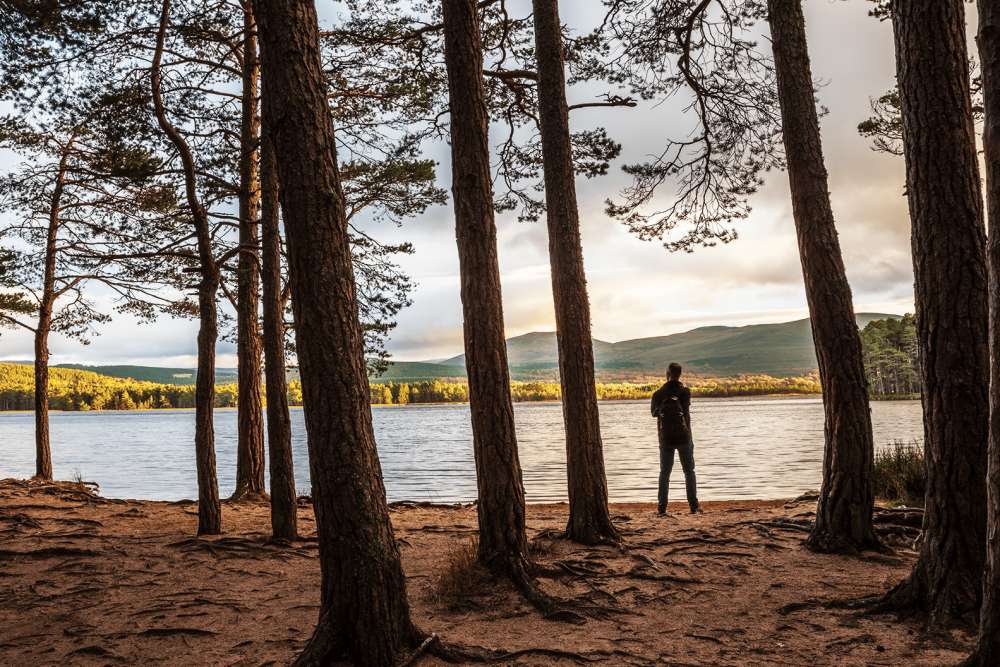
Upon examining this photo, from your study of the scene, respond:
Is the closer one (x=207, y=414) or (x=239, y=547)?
(x=239, y=547)

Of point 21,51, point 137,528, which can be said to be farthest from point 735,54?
point 137,528

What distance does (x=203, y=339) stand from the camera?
26.6 ft

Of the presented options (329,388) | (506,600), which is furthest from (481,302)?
(506,600)

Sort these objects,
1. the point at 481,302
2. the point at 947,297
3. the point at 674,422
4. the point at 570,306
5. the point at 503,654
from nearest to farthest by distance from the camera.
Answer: the point at 503,654 < the point at 947,297 < the point at 481,302 < the point at 570,306 < the point at 674,422

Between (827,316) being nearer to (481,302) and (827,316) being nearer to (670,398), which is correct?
(670,398)

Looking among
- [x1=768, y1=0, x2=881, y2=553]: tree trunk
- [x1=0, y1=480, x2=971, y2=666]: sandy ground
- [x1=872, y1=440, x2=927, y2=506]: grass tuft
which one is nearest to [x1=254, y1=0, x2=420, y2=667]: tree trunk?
[x1=0, y1=480, x2=971, y2=666]: sandy ground

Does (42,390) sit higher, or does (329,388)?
(42,390)

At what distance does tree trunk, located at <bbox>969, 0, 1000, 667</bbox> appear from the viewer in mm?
2916

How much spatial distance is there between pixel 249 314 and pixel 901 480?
10.8 metres

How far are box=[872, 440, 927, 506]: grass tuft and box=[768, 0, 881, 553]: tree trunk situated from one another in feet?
12.3

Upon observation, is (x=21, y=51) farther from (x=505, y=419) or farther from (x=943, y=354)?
(x=943, y=354)

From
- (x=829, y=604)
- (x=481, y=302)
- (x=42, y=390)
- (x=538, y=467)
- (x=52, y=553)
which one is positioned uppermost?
(x=481, y=302)

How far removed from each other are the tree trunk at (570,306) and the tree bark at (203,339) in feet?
14.4

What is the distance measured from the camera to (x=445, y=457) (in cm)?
2709
